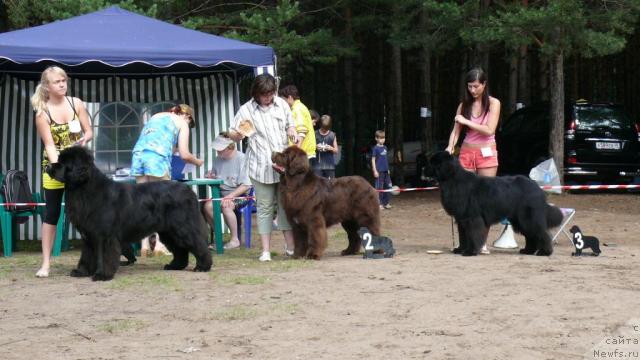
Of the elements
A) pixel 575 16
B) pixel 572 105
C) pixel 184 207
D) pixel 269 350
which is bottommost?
pixel 269 350

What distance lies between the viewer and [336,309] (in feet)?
21.6

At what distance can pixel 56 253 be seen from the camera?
10.4 m

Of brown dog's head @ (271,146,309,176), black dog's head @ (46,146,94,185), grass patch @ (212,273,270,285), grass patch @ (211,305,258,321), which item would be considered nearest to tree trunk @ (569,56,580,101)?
brown dog's head @ (271,146,309,176)

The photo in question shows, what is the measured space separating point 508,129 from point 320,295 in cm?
1312

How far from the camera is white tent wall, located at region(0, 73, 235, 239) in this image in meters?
→ 12.3

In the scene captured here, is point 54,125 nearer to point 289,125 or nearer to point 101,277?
point 101,277

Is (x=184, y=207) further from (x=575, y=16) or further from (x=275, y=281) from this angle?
(x=575, y=16)

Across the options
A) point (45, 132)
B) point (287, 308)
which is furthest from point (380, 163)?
point (287, 308)

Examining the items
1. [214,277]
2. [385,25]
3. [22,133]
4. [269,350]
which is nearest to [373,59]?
[385,25]

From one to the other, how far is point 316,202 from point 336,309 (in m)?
2.28

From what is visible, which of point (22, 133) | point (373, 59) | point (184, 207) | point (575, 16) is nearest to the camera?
point (184, 207)

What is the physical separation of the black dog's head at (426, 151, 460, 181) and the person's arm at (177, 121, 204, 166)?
7.36ft

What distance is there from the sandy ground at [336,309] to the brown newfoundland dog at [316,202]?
0.27 metres

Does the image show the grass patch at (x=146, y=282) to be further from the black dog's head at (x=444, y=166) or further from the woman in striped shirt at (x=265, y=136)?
the black dog's head at (x=444, y=166)
